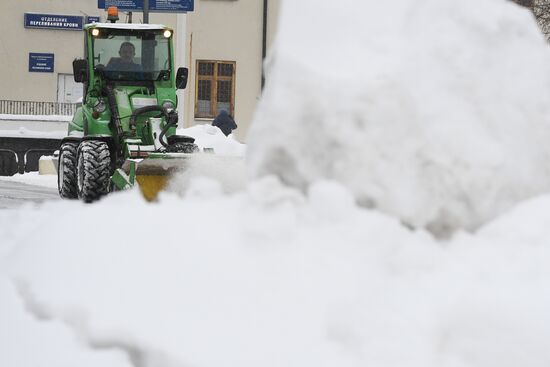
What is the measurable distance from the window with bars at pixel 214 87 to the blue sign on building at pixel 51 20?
3714mm

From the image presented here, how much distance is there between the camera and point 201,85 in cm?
3494

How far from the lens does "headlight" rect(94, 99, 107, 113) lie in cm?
1400

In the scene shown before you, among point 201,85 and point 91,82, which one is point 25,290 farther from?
point 201,85

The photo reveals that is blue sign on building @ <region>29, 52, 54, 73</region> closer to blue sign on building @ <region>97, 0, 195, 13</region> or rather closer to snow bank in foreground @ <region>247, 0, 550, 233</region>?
blue sign on building @ <region>97, 0, 195, 13</region>

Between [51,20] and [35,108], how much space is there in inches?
103

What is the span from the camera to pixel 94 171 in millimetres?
12758

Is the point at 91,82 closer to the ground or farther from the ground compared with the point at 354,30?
closer to the ground

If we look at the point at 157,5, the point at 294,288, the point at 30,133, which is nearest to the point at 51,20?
the point at 30,133

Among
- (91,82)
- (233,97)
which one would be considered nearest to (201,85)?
(233,97)

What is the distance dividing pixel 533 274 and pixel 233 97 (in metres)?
31.1

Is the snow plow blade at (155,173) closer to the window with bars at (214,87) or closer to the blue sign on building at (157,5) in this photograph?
the blue sign on building at (157,5)

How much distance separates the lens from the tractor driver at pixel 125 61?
14.4m

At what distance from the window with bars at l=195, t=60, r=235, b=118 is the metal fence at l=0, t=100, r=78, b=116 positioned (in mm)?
3825

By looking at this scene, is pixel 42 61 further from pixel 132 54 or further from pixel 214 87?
pixel 132 54
